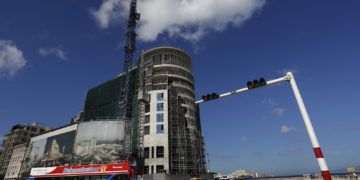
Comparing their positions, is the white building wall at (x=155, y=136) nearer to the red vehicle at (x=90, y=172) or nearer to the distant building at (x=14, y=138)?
the red vehicle at (x=90, y=172)

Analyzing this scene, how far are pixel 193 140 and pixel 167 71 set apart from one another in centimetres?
2466

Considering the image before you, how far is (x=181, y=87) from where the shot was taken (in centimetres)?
8250

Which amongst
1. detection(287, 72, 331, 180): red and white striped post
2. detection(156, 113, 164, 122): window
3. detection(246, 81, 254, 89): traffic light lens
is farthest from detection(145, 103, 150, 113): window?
detection(287, 72, 331, 180): red and white striped post

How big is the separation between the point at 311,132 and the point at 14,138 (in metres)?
166

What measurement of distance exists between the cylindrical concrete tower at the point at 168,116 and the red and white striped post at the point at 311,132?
5623 cm

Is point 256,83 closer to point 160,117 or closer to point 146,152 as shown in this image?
point 146,152

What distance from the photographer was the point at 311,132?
13.5 meters

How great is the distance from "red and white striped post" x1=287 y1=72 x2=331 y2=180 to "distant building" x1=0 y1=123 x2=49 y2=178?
154 meters

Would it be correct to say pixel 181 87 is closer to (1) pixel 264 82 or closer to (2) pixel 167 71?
(2) pixel 167 71

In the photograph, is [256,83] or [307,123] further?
[256,83]

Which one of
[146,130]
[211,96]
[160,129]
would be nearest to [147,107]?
[146,130]

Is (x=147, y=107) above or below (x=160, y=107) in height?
above

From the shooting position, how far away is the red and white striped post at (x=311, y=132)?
1293 centimetres

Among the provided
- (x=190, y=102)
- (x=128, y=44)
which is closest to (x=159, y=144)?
(x=190, y=102)
